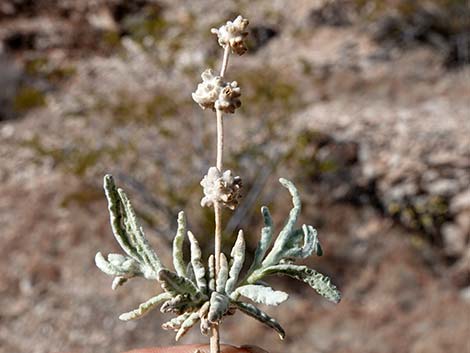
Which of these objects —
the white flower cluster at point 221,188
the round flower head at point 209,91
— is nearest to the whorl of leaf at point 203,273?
the white flower cluster at point 221,188

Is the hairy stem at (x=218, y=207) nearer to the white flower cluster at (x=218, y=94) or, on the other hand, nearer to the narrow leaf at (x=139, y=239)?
the white flower cluster at (x=218, y=94)

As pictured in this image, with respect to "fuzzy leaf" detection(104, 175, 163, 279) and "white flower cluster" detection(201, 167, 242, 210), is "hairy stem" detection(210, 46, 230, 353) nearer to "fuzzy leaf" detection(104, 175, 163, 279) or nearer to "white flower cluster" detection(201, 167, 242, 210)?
"white flower cluster" detection(201, 167, 242, 210)

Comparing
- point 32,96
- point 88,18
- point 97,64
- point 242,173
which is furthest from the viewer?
point 88,18

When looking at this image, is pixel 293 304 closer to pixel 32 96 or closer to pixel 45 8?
pixel 32 96

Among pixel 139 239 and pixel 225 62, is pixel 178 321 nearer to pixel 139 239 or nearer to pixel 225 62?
pixel 139 239

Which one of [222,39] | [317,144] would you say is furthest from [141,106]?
[222,39]

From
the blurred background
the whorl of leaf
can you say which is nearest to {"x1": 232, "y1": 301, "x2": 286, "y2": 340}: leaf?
the whorl of leaf
